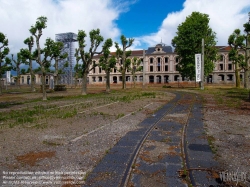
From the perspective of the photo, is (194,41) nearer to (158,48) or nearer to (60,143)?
(60,143)

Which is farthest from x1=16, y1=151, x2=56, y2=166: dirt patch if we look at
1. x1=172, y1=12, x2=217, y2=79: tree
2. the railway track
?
x1=172, y1=12, x2=217, y2=79: tree

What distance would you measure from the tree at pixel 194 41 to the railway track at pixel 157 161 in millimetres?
33661

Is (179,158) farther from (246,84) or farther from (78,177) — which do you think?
(246,84)

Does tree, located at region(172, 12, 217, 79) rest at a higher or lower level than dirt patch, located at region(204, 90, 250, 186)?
higher

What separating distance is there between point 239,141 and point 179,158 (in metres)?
2.61

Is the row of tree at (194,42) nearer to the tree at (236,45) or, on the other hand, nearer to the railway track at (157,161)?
the tree at (236,45)

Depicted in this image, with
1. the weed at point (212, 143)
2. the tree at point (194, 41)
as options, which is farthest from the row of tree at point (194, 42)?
the weed at point (212, 143)

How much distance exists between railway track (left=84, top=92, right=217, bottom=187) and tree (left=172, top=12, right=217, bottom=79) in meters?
33.7

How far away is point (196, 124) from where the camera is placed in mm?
9477

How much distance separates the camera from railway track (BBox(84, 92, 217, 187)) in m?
4.43

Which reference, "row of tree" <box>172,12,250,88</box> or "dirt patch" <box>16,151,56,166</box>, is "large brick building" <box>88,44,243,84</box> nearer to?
"row of tree" <box>172,12,250,88</box>

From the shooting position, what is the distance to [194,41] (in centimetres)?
3925

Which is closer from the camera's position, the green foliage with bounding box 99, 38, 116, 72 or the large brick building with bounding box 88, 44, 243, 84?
the green foliage with bounding box 99, 38, 116, 72

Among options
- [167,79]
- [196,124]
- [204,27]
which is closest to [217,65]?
[167,79]
